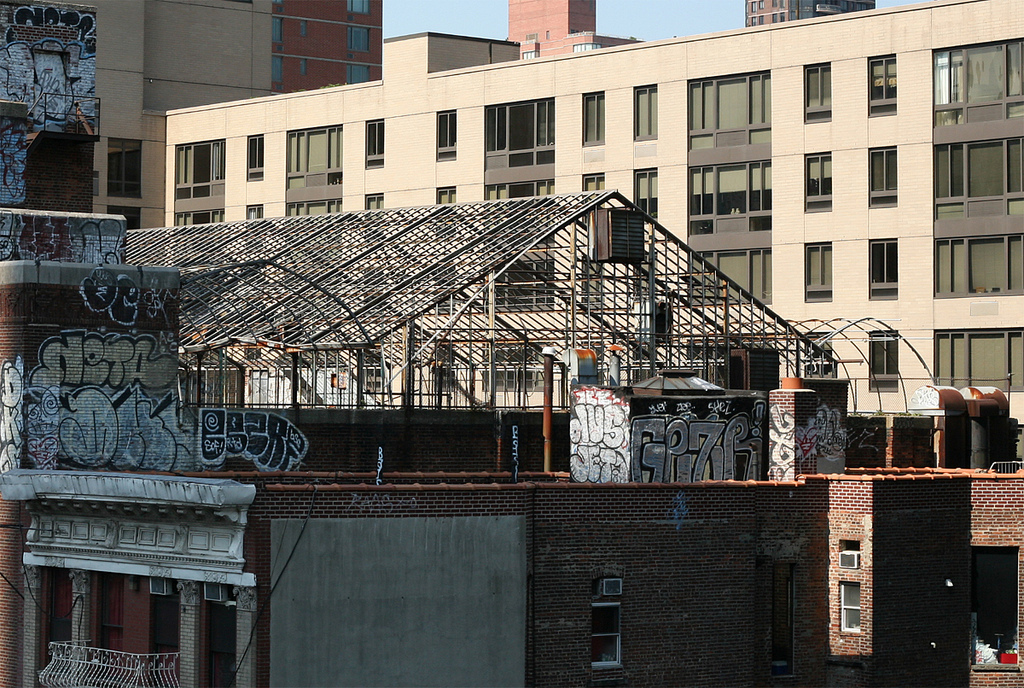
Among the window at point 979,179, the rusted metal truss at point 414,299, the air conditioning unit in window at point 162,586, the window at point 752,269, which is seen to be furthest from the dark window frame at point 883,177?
the air conditioning unit in window at point 162,586

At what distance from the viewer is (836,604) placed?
1307 inches

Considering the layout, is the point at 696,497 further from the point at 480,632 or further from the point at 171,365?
the point at 171,365

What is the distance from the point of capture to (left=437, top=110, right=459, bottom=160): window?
70.5m

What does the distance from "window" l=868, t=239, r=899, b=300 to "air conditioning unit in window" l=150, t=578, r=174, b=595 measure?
37392 millimetres

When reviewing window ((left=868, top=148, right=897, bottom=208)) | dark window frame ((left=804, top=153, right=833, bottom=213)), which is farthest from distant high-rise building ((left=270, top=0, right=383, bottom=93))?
window ((left=868, top=148, right=897, bottom=208))

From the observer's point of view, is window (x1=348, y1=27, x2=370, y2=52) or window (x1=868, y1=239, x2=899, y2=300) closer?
window (x1=868, y1=239, x2=899, y2=300)

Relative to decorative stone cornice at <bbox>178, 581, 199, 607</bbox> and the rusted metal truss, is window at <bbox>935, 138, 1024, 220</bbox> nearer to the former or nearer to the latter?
the rusted metal truss

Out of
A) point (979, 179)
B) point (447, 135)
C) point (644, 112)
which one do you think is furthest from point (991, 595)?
point (447, 135)

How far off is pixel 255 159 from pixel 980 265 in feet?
122

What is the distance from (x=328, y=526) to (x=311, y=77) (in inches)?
4215

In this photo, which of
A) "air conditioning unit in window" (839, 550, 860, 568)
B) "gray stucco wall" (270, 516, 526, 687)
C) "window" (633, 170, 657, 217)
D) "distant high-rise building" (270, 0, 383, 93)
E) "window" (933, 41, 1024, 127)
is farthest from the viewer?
"distant high-rise building" (270, 0, 383, 93)

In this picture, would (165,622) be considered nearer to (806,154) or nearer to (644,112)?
(806,154)

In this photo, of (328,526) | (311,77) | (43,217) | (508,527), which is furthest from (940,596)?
(311,77)

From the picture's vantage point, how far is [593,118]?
6625cm
